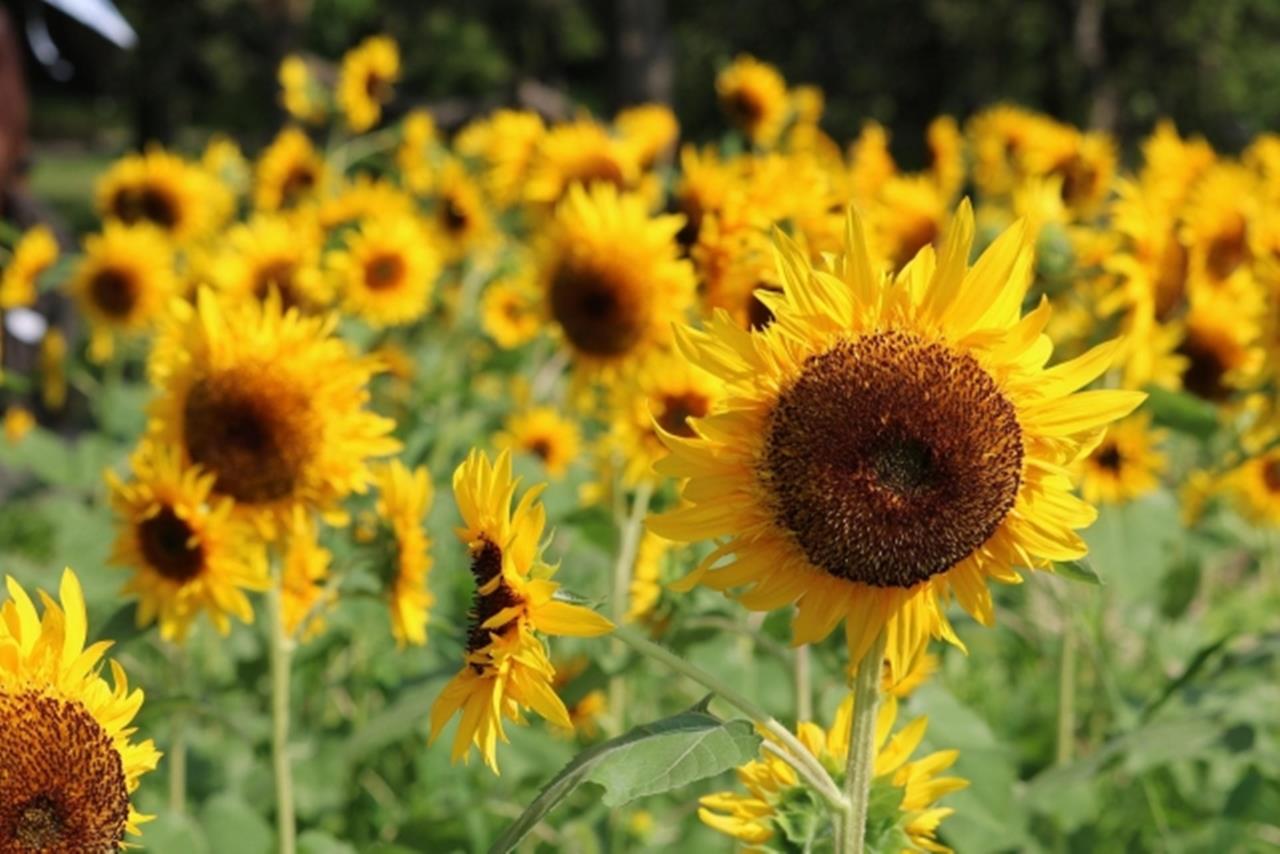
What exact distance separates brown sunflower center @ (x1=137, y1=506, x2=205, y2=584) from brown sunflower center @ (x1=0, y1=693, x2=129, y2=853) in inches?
33.1

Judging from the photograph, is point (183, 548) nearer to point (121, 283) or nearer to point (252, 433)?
point (252, 433)

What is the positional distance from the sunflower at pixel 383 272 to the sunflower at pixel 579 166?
0.28 metres

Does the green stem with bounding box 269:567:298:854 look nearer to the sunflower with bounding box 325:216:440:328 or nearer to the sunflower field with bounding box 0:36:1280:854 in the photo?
the sunflower field with bounding box 0:36:1280:854

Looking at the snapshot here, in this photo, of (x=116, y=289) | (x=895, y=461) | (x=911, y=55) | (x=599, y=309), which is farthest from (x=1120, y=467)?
(x=911, y=55)

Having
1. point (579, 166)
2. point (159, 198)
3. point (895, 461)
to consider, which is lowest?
point (895, 461)

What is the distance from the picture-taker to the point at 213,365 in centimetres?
215

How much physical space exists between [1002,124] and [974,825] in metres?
3.53

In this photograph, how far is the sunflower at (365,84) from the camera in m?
5.27

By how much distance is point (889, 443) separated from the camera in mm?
1285

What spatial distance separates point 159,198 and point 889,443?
371cm

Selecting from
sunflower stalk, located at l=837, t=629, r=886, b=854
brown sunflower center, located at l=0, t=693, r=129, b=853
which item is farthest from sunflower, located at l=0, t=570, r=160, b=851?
sunflower stalk, located at l=837, t=629, r=886, b=854

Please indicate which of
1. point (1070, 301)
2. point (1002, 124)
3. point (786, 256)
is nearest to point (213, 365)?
point (786, 256)

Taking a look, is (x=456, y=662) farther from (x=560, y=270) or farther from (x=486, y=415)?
(x=486, y=415)

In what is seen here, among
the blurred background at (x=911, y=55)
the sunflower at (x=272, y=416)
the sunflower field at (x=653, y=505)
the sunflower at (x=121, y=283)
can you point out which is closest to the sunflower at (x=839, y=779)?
the sunflower field at (x=653, y=505)
